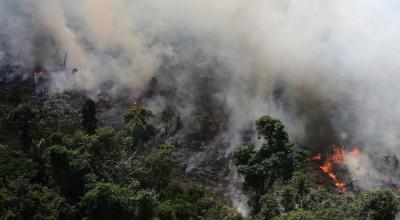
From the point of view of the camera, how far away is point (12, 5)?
118375 mm

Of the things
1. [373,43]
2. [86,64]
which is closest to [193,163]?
[86,64]

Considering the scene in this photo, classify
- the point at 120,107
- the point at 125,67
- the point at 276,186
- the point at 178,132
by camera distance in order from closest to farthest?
1. the point at 276,186
2. the point at 178,132
3. the point at 120,107
4. the point at 125,67

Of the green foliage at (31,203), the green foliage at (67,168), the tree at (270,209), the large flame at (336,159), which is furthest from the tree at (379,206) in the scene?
the green foliage at (67,168)

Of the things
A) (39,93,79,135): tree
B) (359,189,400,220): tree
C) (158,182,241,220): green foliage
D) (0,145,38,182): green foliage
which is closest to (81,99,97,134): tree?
(39,93,79,135): tree

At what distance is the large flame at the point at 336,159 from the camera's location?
86625 mm

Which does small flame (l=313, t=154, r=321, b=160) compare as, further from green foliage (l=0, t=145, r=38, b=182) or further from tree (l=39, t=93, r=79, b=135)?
green foliage (l=0, t=145, r=38, b=182)

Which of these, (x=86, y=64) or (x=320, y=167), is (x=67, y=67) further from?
(x=320, y=167)

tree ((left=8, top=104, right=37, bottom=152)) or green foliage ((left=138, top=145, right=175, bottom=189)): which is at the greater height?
tree ((left=8, top=104, right=37, bottom=152))

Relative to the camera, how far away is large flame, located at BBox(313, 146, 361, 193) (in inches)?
3410

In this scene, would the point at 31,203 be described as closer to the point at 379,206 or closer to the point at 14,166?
the point at 14,166

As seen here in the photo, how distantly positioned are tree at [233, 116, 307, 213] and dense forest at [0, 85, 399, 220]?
0.42 ft

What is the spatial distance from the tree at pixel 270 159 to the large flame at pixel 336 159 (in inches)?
536

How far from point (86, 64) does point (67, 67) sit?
357cm

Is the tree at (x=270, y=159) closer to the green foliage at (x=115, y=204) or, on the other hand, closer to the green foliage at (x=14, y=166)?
the green foliage at (x=115, y=204)
